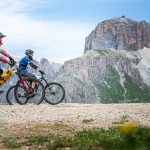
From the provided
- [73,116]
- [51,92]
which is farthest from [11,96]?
[73,116]

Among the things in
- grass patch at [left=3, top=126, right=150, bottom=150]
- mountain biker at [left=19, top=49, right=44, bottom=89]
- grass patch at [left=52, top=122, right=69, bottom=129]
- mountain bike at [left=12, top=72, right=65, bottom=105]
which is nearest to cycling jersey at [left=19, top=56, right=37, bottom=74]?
mountain biker at [left=19, top=49, right=44, bottom=89]

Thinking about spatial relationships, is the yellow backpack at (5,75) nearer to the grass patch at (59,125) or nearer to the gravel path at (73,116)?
the gravel path at (73,116)

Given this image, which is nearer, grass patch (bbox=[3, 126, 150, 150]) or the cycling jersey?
grass patch (bbox=[3, 126, 150, 150])

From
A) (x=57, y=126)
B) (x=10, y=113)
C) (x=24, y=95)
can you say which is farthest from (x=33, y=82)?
(x=57, y=126)

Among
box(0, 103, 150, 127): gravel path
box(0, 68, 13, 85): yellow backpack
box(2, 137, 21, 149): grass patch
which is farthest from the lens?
box(0, 68, 13, 85): yellow backpack

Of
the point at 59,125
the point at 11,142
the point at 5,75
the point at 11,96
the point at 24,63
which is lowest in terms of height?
the point at 11,142

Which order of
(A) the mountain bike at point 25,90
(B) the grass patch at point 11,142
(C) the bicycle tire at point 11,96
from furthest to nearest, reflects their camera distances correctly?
(C) the bicycle tire at point 11,96 → (A) the mountain bike at point 25,90 → (B) the grass patch at point 11,142

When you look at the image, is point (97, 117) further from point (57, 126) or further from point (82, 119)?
point (57, 126)

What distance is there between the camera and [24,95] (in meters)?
20.9

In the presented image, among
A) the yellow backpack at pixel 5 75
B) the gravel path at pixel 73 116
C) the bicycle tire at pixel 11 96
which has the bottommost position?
the gravel path at pixel 73 116

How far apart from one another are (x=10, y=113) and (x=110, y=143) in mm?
9241

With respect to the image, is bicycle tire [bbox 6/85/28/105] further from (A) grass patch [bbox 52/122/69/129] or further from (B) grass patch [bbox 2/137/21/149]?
(B) grass patch [bbox 2/137/21/149]

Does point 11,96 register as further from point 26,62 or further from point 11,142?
point 11,142

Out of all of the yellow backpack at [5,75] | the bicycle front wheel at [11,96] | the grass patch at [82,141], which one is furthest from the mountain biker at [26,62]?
the grass patch at [82,141]
